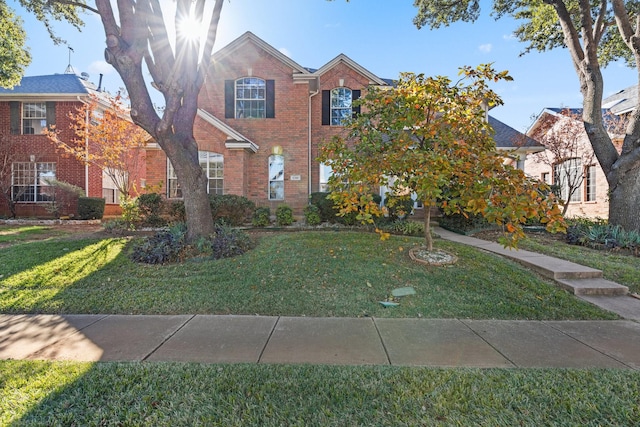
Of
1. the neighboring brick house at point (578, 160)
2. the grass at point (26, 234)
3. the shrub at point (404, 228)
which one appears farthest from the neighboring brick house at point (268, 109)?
the grass at point (26, 234)

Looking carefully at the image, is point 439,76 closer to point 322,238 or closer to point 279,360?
point 322,238

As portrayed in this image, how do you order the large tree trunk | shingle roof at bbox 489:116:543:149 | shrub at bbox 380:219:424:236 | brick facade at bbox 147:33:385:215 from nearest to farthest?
the large tree trunk < shrub at bbox 380:219:424:236 < brick facade at bbox 147:33:385:215 < shingle roof at bbox 489:116:543:149

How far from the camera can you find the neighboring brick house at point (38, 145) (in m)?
15.2

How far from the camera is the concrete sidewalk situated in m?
3.14

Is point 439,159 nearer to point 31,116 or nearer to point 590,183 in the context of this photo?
point 590,183

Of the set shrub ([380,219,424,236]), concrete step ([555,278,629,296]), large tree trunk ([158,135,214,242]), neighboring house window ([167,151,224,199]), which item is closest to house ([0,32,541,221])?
neighboring house window ([167,151,224,199])

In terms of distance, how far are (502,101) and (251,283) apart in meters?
6.01

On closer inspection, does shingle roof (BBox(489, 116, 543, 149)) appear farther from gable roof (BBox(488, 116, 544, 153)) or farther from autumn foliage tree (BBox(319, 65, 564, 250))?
autumn foliage tree (BBox(319, 65, 564, 250))

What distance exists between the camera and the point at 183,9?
7.34 m

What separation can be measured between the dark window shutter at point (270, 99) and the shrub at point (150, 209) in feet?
20.3

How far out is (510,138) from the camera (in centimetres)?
1606

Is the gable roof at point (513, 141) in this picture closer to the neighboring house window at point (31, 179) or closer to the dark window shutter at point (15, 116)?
the neighboring house window at point (31, 179)

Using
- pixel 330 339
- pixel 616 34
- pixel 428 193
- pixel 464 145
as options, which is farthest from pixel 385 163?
pixel 616 34

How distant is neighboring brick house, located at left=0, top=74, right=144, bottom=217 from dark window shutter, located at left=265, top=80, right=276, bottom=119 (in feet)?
24.1
